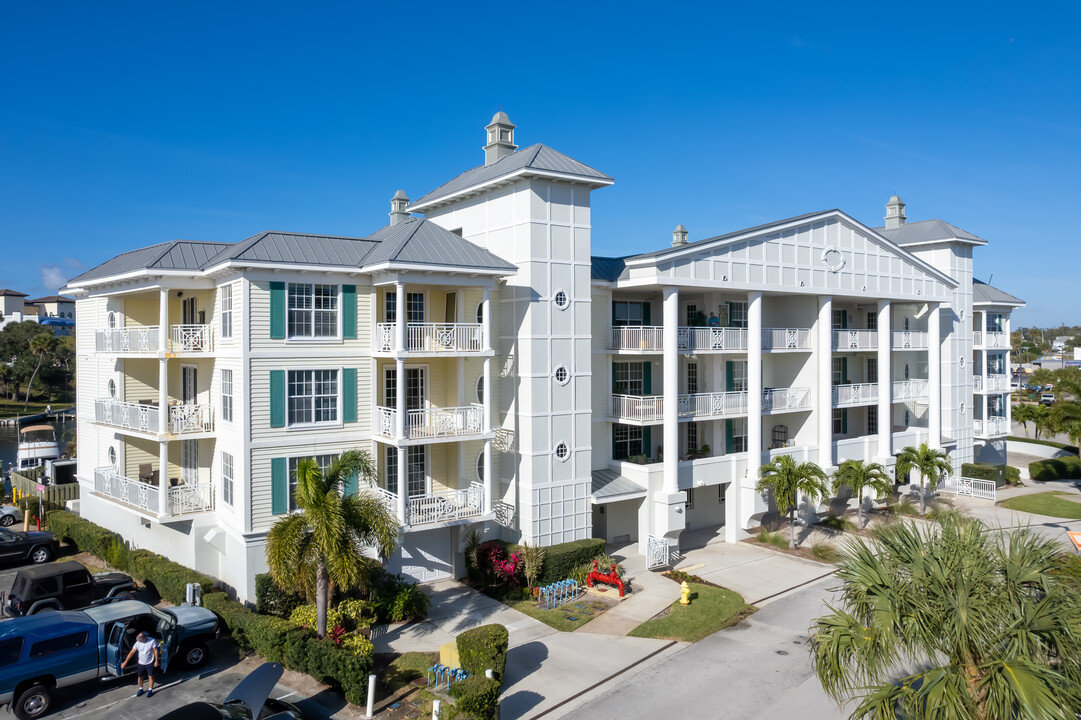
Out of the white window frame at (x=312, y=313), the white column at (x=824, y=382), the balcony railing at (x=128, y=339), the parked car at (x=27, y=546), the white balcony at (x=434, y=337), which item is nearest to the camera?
the white window frame at (x=312, y=313)

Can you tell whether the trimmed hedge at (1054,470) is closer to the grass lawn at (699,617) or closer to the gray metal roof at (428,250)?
the grass lawn at (699,617)

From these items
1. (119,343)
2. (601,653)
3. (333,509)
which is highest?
(119,343)

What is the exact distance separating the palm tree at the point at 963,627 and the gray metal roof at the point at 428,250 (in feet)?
48.3

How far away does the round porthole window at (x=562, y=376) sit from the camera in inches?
954

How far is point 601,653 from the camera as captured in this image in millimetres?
18609

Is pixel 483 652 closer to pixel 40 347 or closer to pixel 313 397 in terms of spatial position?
pixel 313 397

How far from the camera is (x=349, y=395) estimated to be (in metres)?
22.4

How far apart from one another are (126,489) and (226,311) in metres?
7.04

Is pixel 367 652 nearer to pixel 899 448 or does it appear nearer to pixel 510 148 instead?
pixel 510 148

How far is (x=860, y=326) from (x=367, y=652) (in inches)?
1184

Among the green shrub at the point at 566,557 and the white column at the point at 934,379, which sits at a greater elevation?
the white column at the point at 934,379

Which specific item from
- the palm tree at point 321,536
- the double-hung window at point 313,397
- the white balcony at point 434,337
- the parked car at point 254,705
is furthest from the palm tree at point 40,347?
the parked car at point 254,705

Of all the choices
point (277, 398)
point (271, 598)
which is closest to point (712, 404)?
point (277, 398)

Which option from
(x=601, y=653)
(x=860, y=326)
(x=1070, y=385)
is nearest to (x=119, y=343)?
(x=601, y=653)
